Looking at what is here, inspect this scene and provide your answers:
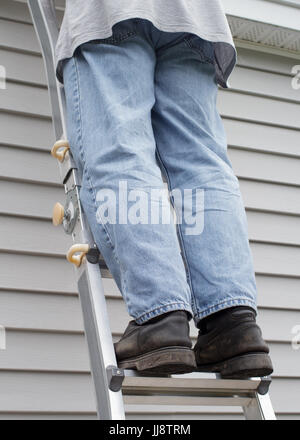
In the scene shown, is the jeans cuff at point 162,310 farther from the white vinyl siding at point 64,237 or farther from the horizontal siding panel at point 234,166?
the horizontal siding panel at point 234,166

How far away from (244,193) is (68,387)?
1.11m

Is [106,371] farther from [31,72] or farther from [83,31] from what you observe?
[31,72]

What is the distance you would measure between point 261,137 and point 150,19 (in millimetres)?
1465

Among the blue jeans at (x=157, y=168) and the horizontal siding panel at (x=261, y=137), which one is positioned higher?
the horizontal siding panel at (x=261, y=137)

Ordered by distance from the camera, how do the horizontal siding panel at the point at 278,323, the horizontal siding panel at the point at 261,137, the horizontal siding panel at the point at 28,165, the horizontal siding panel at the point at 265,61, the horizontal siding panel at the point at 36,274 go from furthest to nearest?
the horizontal siding panel at the point at 265,61 < the horizontal siding panel at the point at 261,137 < the horizontal siding panel at the point at 278,323 < the horizontal siding panel at the point at 28,165 < the horizontal siding panel at the point at 36,274

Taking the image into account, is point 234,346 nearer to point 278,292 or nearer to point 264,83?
point 278,292

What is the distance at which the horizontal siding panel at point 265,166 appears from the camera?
8.72ft

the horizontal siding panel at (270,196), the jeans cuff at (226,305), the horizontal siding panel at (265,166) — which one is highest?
the horizontal siding panel at (265,166)

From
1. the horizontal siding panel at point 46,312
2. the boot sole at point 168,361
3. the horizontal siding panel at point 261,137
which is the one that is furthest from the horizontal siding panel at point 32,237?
the boot sole at point 168,361

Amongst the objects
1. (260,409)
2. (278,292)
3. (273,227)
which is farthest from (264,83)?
(260,409)

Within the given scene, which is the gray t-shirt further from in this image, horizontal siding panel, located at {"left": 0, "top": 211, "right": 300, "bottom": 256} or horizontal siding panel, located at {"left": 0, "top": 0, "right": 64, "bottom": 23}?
horizontal siding panel, located at {"left": 0, "top": 0, "right": 64, "bottom": 23}

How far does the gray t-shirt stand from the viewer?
1367 millimetres

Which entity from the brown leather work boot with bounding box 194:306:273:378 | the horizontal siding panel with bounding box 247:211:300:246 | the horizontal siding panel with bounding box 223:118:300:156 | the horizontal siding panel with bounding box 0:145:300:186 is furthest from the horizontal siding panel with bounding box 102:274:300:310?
the brown leather work boot with bounding box 194:306:273:378

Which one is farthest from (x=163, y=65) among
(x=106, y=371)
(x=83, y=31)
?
(x=106, y=371)
